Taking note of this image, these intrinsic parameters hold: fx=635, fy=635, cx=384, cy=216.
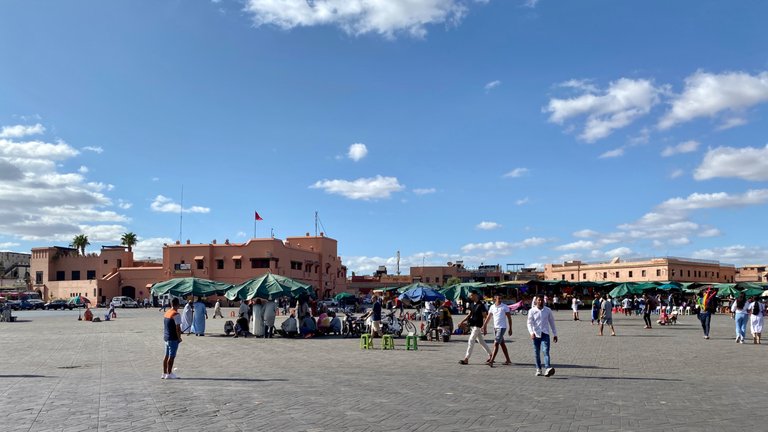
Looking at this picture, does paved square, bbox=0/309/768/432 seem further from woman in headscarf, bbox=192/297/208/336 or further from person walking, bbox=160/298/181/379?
woman in headscarf, bbox=192/297/208/336

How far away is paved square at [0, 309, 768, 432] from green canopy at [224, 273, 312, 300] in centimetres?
569

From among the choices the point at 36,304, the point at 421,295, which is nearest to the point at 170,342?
the point at 421,295

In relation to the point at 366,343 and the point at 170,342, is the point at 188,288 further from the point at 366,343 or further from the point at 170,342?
the point at 170,342

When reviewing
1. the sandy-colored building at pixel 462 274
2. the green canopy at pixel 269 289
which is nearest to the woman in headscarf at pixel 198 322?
the green canopy at pixel 269 289

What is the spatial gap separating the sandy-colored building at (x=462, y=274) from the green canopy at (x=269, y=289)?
3539 inches

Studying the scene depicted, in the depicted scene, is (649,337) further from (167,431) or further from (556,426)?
(167,431)

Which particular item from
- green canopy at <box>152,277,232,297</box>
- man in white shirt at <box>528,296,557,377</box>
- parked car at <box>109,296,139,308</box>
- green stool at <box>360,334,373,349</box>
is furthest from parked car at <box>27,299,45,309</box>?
man in white shirt at <box>528,296,557,377</box>

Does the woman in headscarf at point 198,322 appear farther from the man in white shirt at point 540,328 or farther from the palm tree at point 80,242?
the palm tree at point 80,242

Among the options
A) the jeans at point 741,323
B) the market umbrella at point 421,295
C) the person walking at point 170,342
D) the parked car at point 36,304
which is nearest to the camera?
the person walking at point 170,342

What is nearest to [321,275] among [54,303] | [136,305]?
[136,305]

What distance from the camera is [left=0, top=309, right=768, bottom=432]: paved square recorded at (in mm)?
8188

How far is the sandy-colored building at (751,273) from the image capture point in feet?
342

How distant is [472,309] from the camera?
1520cm

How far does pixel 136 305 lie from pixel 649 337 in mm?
60701
